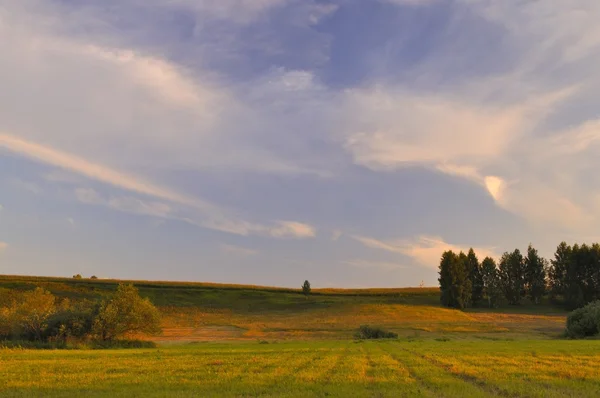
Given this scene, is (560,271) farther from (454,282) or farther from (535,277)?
(454,282)

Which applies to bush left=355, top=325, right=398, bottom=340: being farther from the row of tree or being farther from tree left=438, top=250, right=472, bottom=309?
tree left=438, top=250, right=472, bottom=309

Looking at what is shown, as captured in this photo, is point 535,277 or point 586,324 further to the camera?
point 535,277

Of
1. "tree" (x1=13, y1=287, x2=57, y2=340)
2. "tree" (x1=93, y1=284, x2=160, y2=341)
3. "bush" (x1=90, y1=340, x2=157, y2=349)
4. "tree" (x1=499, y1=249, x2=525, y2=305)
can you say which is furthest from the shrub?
"tree" (x1=499, y1=249, x2=525, y2=305)

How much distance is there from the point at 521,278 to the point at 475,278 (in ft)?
56.0

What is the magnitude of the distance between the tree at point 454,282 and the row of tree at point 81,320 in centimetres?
10752

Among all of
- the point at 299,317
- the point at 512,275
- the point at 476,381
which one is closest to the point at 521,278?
the point at 512,275

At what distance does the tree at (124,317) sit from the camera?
7038 cm

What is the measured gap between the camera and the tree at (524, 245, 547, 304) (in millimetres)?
164375

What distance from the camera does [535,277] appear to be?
166 meters

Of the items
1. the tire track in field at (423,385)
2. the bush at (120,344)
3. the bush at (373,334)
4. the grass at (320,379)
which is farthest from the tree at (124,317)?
the tire track in field at (423,385)

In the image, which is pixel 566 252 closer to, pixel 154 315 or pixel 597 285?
pixel 597 285

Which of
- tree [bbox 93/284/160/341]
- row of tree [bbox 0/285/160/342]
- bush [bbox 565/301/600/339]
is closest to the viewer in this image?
row of tree [bbox 0/285/160/342]

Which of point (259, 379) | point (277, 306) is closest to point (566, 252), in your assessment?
point (277, 306)

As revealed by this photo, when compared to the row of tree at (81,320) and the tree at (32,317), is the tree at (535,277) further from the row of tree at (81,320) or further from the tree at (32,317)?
the tree at (32,317)
